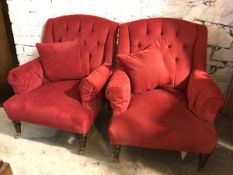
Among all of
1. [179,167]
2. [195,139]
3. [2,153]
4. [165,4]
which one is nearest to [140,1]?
[165,4]

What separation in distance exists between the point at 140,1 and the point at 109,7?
11.1 inches

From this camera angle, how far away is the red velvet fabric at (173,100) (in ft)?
5.33

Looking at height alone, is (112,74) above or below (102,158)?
above

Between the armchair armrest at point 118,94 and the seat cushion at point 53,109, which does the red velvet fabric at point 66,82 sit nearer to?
the seat cushion at point 53,109

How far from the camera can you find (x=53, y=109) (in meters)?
1.82

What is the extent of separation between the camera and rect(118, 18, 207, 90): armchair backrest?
202 cm

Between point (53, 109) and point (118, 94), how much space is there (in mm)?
496

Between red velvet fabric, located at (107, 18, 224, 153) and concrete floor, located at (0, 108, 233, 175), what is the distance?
9.0 inches

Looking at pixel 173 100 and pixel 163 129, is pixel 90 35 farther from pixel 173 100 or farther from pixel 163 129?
pixel 163 129

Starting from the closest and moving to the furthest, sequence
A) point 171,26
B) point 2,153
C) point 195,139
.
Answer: point 195,139 < point 2,153 < point 171,26

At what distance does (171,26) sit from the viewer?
82.1 inches

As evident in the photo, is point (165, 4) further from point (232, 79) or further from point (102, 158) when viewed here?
point (102, 158)

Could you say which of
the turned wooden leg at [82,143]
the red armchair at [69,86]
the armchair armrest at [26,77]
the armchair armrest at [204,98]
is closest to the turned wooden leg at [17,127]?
the red armchair at [69,86]

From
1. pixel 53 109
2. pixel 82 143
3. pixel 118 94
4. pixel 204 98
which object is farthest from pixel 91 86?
pixel 204 98
